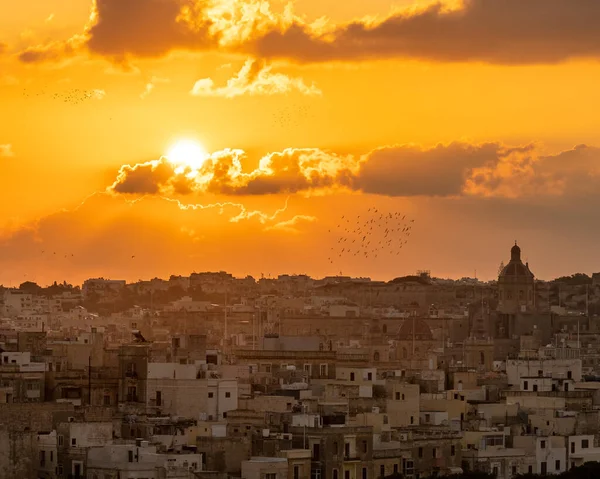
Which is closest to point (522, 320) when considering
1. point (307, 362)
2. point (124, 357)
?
point (307, 362)

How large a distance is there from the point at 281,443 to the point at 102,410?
6.40 meters

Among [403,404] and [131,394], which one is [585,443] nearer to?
[403,404]

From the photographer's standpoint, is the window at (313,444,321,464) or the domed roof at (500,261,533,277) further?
the domed roof at (500,261,533,277)

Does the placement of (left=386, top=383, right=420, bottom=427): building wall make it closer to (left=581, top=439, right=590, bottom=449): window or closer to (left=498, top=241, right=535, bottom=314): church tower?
(left=581, top=439, right=590, bottom=449): window

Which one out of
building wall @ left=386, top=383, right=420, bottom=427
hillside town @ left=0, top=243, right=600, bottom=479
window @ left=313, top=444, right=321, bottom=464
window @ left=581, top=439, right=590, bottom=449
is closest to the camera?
hillside town @ left=0, top=243, right=600, bottom=479

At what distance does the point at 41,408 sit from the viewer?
248 feet

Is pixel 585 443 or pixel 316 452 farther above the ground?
pixel 585 443

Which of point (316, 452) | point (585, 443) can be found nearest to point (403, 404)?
A: point (585, 443)

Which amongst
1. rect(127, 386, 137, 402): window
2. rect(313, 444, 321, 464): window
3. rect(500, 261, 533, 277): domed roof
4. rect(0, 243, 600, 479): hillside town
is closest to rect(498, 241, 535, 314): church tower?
rect(500, 261, 533, 277): domed roof

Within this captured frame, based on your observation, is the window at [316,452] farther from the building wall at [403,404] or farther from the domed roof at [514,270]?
the domed roof at [514,270]

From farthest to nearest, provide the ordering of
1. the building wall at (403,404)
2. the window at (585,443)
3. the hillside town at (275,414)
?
the building wall at (403,404) → the window at (585,443) → the hillside town at (275,414)

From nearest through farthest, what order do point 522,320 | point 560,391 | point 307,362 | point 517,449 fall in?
point 517,449
point 560,391
point 307,362
point 522,320

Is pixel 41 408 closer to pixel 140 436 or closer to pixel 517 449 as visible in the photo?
pixel 140 436

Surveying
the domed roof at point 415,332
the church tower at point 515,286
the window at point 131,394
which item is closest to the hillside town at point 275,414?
the window at point 131,394
